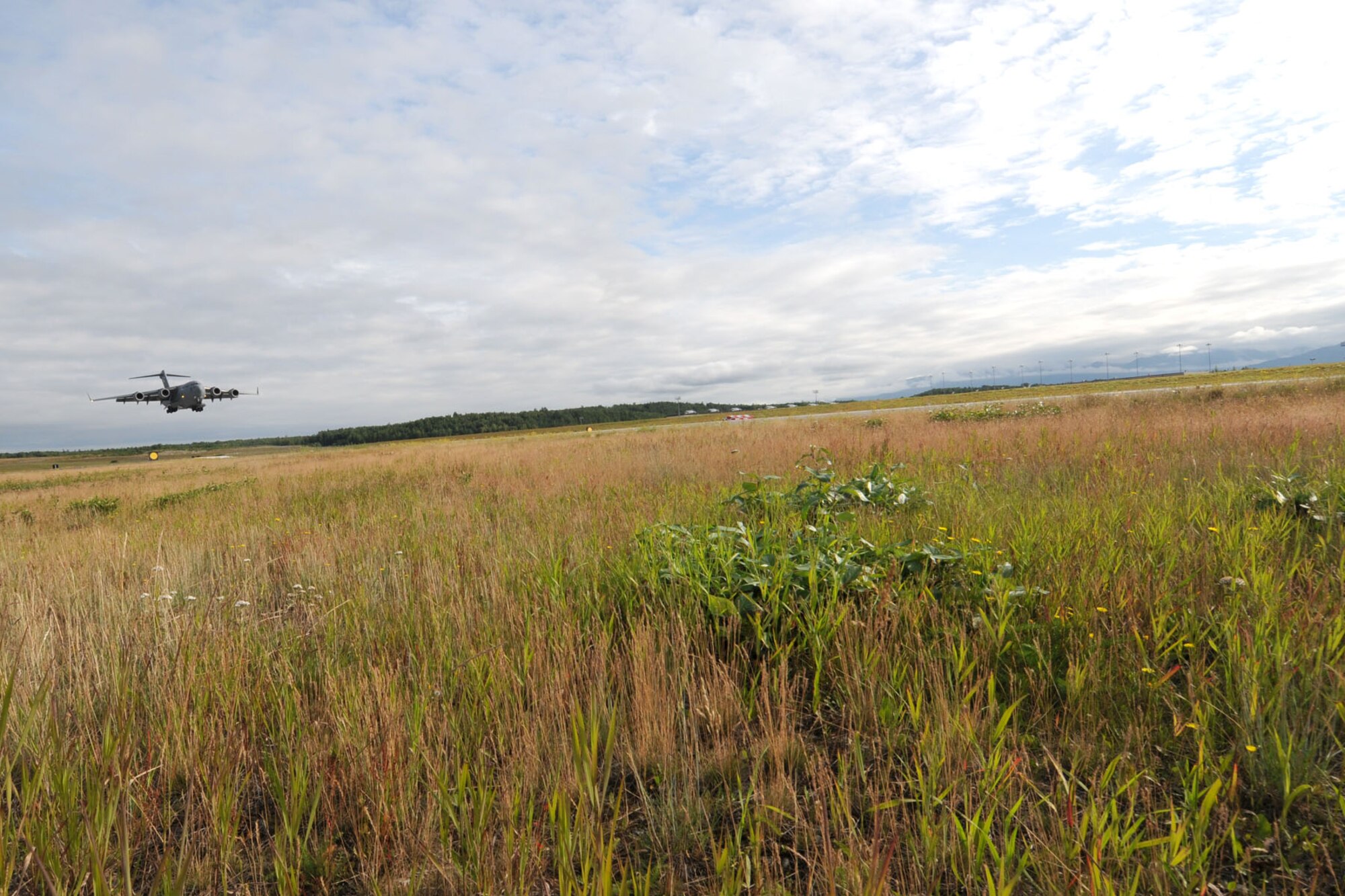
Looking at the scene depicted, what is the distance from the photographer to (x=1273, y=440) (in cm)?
771

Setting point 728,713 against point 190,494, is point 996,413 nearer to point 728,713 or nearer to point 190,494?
point 728,713

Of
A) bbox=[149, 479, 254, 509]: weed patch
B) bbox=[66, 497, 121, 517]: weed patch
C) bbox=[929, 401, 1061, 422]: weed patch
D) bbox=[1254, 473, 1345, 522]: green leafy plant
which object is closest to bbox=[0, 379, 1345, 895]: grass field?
bbox=[1254, 473, 1345, 522]: green leafy plant

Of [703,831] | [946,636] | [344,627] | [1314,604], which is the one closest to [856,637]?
[946,636]

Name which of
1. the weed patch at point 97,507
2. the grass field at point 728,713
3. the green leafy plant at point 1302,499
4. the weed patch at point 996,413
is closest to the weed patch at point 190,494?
the weed patch at point 97,507

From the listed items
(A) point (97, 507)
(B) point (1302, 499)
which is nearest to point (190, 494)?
(A) point (97, 507)

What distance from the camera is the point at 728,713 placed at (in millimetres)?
2424

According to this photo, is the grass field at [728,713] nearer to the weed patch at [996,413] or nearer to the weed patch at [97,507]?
the weed patch at [97,507]

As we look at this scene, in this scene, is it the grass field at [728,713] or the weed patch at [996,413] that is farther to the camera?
the weed patch at [996,413]

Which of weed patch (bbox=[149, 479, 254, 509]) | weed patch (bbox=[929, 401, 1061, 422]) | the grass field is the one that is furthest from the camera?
weed patch (bbox=[929, 401, 1061, 422])

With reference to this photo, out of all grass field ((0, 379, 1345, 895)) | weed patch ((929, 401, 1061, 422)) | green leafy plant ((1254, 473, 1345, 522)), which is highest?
weed patch ((929, 401, 1061, 422))

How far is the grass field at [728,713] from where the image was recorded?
1729 mm

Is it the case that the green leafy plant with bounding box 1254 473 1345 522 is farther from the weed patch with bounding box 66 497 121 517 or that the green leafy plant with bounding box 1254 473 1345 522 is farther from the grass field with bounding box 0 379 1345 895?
the weed patch with bounding box 66 497 121 517

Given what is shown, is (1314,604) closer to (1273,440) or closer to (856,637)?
(856,637)

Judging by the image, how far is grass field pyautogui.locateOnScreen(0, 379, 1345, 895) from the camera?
5.67ft
